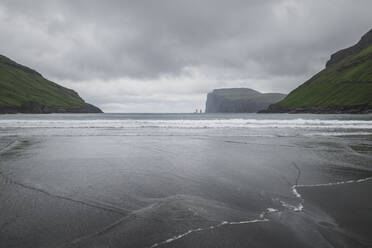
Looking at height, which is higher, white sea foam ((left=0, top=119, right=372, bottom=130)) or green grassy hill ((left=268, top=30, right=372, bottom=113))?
green grassy hill ((left=268, top=30, right=372, bottom=113))

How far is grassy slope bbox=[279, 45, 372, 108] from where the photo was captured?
122m

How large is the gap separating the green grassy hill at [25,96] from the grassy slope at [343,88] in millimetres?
185341

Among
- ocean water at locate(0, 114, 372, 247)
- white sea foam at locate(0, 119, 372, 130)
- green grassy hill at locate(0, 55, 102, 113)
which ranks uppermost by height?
green grassy hill at locate(0, 55, 102, 113)

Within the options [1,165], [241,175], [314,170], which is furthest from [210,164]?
[1,165]

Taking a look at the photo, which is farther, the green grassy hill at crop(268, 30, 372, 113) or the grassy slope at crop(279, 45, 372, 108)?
the grassy slope at crop(279, 45, 372, 108)

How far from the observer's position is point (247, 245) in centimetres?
337

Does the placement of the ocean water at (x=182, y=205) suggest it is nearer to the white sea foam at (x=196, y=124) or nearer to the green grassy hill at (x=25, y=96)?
the white sea foam at (x=196, y=124)

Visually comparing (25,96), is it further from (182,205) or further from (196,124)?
(182,205)

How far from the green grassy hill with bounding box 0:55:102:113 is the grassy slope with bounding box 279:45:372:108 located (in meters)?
185

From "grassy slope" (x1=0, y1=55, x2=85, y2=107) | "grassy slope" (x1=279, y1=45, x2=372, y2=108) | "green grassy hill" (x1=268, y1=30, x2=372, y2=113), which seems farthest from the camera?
"grassy slope" (x1=0, y1=55, x2=85, y2=107)

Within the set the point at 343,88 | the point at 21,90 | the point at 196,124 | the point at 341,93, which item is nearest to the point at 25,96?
the point at 21,90

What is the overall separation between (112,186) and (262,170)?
5835mm

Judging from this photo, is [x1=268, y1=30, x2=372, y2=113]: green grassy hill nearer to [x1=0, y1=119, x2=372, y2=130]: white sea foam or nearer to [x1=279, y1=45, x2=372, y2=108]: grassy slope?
[x1=279, y1=45, x2=372, y2=108]: grassy slope

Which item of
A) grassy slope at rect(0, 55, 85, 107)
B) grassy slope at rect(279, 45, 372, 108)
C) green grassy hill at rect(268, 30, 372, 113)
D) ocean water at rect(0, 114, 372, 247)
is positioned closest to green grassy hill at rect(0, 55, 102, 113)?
grassy slope at rect(0, 55, 85, 107)
